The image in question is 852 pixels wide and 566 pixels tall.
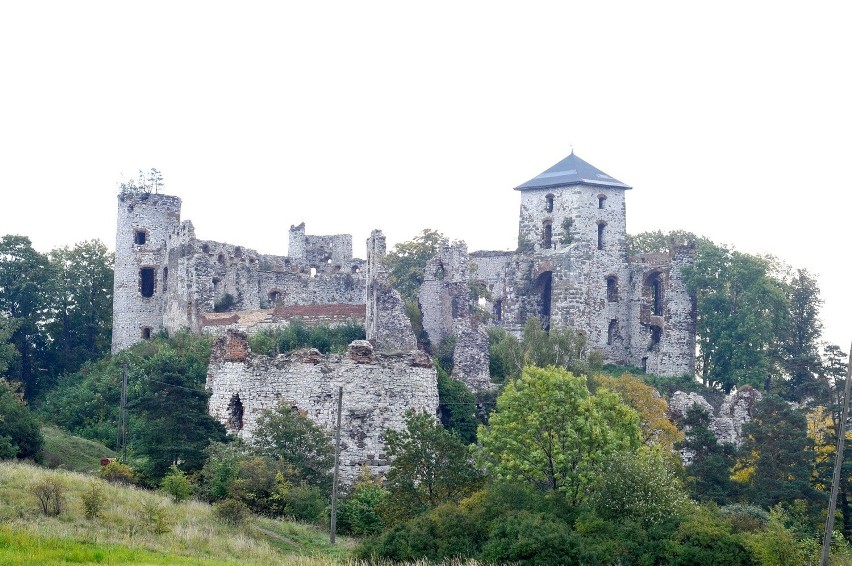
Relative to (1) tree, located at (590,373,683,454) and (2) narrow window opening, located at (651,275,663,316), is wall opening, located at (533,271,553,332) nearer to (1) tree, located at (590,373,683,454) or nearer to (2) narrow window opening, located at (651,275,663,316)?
(2) narrow window opening, located at (651,275,663,316)

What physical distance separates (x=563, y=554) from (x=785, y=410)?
13.9 m

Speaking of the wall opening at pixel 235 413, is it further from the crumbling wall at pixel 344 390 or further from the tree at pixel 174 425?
the tree at pixel 174 425

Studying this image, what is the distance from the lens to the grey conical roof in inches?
2424

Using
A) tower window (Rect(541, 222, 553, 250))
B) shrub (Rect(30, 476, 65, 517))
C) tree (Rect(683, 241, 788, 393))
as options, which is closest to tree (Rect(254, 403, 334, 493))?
shrub (Rect(30, 476, 65, 517))

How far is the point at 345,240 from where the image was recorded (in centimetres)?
6131

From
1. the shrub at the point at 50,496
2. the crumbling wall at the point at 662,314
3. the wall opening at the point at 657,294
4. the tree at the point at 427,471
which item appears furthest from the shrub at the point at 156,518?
the wall opening at the point at 657,294

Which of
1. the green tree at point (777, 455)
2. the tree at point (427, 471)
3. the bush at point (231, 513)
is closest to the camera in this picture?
the bush at point (231, 513)

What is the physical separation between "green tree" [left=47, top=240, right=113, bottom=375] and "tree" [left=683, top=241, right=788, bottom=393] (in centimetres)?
2188

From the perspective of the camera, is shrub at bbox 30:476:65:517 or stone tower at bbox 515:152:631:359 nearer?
shrub at bbox 30:476:65:517

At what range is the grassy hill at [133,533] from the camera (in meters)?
29.2

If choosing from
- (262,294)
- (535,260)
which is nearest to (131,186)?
(262,294)

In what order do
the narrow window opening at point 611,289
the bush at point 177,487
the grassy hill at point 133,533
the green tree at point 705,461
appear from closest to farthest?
the grassy hill at point 133,533
the bush at point 177,487
the green tree at point 705,461
the narrow window opening at point 611,289

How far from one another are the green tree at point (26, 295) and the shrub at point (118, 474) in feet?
56.2

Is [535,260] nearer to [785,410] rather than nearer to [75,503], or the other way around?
[785,410]
